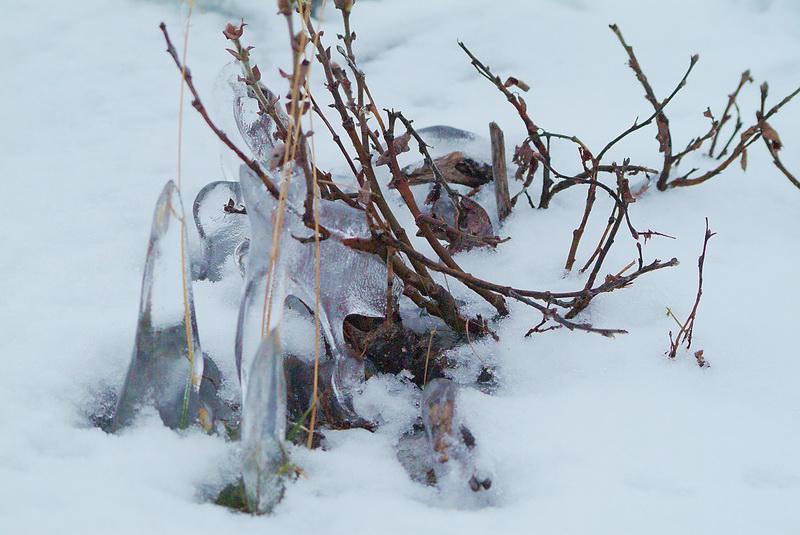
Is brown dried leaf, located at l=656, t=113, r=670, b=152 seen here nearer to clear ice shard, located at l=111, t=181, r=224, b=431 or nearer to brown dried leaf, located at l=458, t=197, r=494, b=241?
brown dried leaf, located at l=458, t=197, r=494, b=241

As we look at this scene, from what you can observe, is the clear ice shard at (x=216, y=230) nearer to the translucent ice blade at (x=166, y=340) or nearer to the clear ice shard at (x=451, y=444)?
the translucent ice blade at (x=166, y=340)

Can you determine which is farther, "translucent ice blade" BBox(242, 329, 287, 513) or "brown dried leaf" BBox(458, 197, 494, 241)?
"brown dried leaf" BBox(458, 197, 494, 241)

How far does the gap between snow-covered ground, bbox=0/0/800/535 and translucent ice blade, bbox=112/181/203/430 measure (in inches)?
1.8

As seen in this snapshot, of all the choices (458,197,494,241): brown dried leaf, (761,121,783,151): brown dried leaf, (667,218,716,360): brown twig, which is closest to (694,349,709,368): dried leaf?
(667,218,716,360): brown twig

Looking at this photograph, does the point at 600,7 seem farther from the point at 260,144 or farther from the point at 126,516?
the point at 126,516

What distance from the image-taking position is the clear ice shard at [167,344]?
52.2 inches

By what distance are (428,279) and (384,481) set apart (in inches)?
19.6

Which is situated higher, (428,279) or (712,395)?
(428,279)

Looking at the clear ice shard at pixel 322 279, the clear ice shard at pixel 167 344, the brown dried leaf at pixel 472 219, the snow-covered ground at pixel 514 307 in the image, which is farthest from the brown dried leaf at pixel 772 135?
the clear ice shard at pixel 167 344

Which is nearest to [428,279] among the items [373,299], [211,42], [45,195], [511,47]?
[373,299]

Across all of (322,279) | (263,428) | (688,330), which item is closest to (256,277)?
(322,279)

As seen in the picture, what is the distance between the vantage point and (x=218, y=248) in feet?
6.09

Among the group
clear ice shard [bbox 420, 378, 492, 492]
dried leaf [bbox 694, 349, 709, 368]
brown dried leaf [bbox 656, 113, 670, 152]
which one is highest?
brown dried leaf [bbox 656, 113, 670, 152]

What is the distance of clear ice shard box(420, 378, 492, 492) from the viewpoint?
4.22 feet
